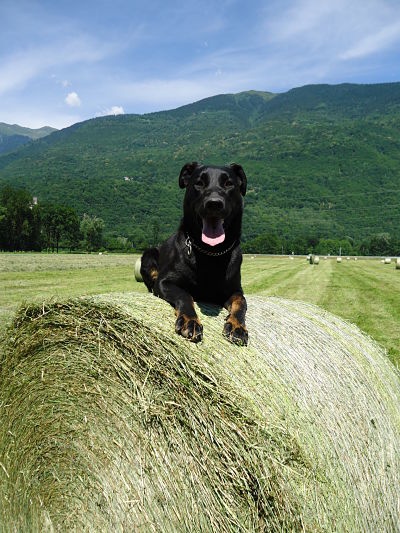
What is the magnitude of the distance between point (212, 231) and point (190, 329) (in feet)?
3.26

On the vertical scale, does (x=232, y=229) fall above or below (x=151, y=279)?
above

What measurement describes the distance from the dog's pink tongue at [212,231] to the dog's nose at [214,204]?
0.57ft

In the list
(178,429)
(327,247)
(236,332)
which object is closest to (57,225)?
(327,247)

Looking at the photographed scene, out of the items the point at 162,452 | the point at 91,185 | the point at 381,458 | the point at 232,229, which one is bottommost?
the point at 91,185

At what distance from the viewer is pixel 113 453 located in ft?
10.2

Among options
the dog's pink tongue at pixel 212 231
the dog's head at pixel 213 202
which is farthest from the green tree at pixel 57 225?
the dog's pink tongue at pixel 212 231

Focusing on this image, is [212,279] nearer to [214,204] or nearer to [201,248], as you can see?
[201,248]

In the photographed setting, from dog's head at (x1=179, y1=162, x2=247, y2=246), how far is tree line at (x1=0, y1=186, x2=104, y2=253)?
7658 centimetres

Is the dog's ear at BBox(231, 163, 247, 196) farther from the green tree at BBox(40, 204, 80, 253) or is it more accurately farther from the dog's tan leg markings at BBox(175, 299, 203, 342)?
the green tree at BBox(40, 204, 80, 253)

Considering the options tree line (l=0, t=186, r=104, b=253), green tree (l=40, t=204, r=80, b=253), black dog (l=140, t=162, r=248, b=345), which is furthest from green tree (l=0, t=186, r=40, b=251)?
black dog (l=140, t=162, r=248, b=345)

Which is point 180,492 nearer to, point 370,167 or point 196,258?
point 196,258

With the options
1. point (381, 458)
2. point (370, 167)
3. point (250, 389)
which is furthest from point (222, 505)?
point (370, 167)

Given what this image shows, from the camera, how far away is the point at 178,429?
9.45ft

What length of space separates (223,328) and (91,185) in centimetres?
15169
